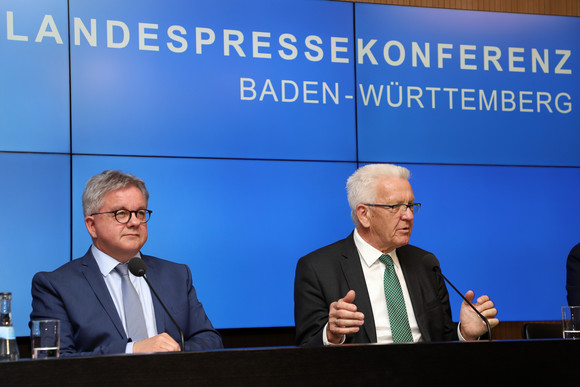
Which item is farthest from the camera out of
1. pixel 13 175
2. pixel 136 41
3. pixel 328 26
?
pixel 328 26

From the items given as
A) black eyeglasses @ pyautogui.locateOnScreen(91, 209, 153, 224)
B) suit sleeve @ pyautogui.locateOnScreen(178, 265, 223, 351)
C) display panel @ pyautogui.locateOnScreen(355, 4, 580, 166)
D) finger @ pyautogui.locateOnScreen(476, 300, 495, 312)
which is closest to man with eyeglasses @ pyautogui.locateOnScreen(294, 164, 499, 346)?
finger @ pyautogui.locateOnScreen(476, 300, 495, 312)

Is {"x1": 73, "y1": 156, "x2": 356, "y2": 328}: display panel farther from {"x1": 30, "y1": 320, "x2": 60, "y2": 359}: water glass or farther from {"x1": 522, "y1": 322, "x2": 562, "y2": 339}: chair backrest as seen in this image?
{"x1": 30, "y1": 320, "x2": 60, "y2": 359}: water glass

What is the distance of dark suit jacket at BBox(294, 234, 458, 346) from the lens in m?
3.06

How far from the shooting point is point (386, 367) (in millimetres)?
1973

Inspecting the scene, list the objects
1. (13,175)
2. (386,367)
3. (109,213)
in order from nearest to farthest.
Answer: (386,367)
(109,213)
(13,175)

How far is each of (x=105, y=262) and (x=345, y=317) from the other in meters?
1.01

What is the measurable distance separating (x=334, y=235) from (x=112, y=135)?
4.34 feet

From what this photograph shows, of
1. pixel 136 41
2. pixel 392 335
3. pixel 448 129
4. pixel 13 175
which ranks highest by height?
pixel 136 41

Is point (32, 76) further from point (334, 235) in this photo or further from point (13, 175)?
point (334, 235)

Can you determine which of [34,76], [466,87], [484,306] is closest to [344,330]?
[484,306]

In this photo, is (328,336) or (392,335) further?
(392,335)

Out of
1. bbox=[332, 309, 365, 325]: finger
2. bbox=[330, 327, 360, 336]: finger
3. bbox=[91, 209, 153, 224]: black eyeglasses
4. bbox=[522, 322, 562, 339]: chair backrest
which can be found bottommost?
bbox=[522, 322, 562, 339]: chair backrest

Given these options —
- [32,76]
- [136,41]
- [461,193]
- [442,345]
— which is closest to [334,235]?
[461,193]

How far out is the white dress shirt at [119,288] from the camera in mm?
2906
